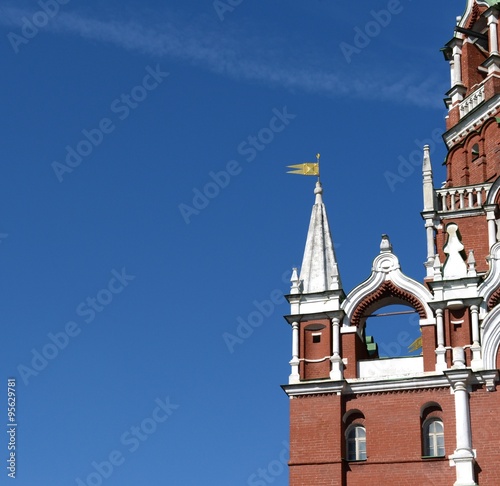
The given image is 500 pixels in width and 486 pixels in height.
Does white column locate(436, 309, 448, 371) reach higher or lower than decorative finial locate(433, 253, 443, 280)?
lower

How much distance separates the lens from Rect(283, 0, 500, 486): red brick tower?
3672 centimetres

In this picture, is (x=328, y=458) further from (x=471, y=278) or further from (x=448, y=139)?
(x=448, y=139)

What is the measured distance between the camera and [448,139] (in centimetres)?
4603

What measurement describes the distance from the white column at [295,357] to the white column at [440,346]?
4307 millimetres

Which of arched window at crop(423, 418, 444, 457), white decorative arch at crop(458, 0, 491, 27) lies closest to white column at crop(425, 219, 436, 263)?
arched window at crop(423, 418, 444, 457)

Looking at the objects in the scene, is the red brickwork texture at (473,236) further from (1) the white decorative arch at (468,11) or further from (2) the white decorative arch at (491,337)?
(1) the white decorative arch at (468,11)

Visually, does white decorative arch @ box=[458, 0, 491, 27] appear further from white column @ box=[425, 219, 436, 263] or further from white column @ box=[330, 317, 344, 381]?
white column @ box=[330, 317, 344, 381]

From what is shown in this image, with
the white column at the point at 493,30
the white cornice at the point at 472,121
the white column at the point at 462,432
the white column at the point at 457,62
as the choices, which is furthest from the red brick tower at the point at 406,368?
the white column at the point at 493,30

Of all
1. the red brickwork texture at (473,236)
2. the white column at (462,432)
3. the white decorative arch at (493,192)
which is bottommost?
the white column at (462,432)

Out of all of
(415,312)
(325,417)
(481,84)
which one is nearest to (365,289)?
(415,312)

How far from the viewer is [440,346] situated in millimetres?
38031

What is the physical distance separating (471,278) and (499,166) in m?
6.19

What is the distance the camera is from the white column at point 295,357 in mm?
38812

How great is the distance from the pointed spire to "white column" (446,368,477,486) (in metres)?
5.18
